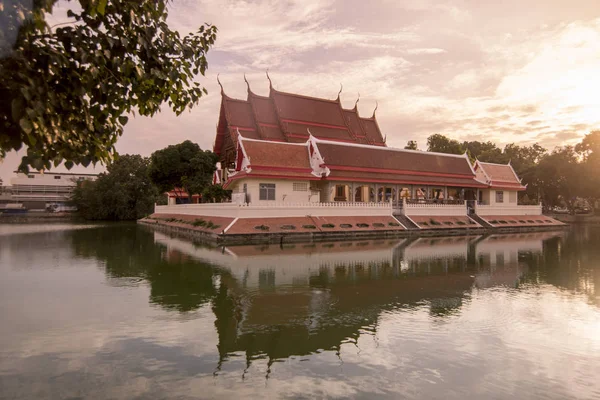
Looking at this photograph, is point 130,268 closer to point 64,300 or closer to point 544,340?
point 64,300

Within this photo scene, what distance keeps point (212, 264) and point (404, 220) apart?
18266 millimetres

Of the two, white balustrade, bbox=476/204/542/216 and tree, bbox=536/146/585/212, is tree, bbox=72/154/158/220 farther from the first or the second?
tree, bbox=536/146/585/212

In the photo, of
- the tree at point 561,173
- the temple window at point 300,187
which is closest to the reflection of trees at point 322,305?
the temple window at point 300,187

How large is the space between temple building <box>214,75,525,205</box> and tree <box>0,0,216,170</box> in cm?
2032

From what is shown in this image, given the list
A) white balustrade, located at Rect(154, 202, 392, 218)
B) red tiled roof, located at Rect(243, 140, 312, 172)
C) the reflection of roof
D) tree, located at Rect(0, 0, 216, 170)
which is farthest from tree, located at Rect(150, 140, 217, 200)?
tree, located at Rect(0, 0, 216, 170)

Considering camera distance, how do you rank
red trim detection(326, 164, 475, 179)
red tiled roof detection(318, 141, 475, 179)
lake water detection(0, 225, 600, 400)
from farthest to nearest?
red tiled roof detection(318, 141, 475, 179) → red trim detection(326, 164, 475, 179) → lake water detection(0, 225, 600, 400)

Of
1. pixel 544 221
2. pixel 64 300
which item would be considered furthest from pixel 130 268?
pixel 544 221

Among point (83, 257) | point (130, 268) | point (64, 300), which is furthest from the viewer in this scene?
point (83, 257)

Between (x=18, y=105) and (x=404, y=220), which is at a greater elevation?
(x=18, y=105)

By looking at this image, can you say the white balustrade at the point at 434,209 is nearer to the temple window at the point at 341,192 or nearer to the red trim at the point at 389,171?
the red trim at the point at 389,171

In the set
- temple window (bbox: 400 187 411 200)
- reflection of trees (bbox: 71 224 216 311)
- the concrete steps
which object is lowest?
reflection of trees (bbox: 71 224 216 311)

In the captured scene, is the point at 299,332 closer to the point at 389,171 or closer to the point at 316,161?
the point at 316,161

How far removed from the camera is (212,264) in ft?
47.1

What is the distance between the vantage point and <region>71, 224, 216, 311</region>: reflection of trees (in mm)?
9164
